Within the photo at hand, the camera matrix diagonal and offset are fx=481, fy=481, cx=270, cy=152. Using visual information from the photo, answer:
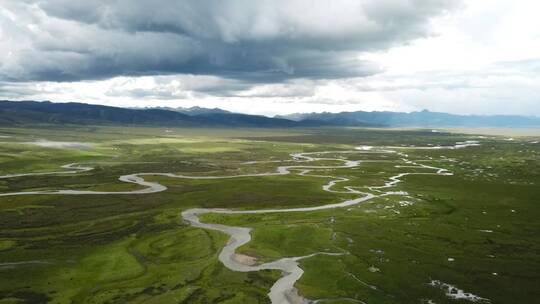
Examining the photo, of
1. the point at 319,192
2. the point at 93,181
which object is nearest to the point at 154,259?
the point at 319,192

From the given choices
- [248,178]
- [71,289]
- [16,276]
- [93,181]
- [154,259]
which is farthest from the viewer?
[248,178]

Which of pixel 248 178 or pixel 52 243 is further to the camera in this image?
Answer: pixel 248 178

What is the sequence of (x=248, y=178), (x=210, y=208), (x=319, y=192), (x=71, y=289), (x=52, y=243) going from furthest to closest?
(x=248, y=178) → (x=319, y=192) → (x=210, y=208) → (x=52, y=243) → (x=71, y=289)

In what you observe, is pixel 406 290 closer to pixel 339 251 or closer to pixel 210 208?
pixel 339 251

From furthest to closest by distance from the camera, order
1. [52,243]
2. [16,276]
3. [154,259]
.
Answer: [52,243] → [154,259] → [16,276]

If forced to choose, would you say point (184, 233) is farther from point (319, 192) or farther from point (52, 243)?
point (319, 192)

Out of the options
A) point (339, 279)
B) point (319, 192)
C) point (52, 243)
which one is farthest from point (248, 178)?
point (339, 279)

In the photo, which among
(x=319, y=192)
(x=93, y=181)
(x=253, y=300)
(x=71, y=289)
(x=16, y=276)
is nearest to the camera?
(x=253, y=300)

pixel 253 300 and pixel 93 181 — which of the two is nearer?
pixel 253 300
